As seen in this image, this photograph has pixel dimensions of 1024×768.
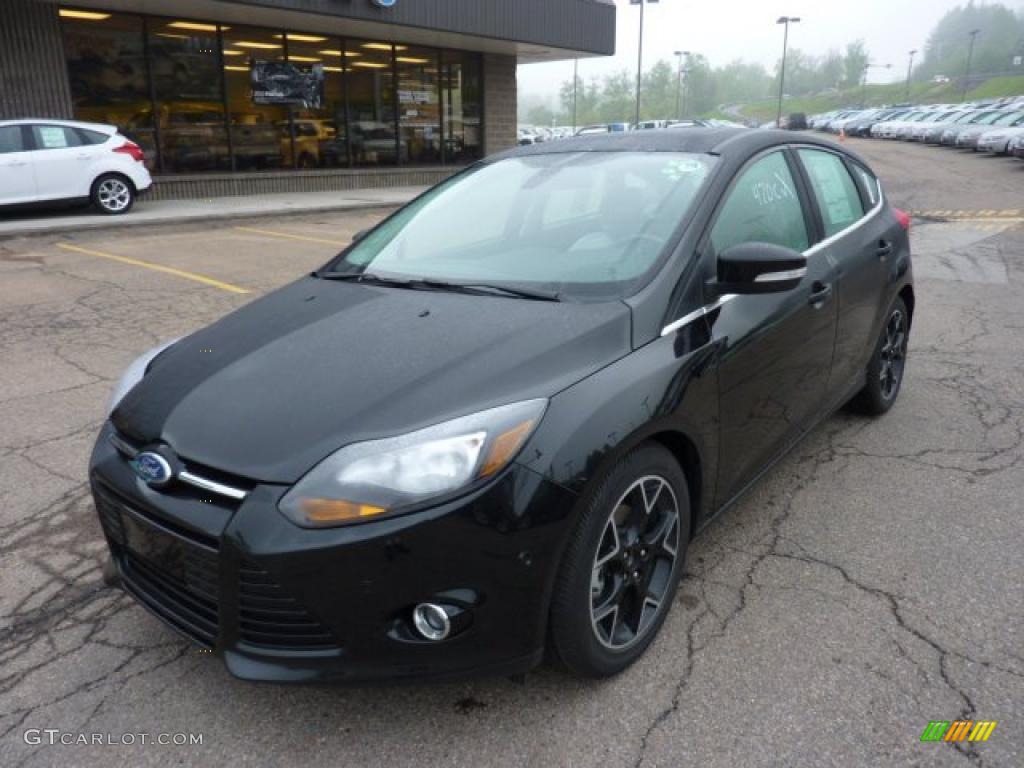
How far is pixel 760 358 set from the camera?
297cm

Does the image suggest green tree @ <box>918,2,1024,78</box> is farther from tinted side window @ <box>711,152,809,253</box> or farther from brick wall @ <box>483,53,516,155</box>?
tinted side window @ <box>711,152,809,253</box>

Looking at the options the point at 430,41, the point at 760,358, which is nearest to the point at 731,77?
the point at 430,41

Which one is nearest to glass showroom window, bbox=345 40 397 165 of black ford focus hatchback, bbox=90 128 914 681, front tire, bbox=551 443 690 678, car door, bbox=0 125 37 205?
car door, bbox=0 125 37 205

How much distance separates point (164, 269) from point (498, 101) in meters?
13.9

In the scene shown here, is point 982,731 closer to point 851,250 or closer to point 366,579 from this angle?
point 366,579

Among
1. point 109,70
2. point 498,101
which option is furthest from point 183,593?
point 498,101

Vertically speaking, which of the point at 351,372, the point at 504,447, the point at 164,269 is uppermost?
the point at 351,372

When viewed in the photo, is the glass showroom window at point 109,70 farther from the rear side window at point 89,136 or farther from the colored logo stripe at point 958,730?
the colored logo stripe at point 958,730

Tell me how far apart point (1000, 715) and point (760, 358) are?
4.34 feet

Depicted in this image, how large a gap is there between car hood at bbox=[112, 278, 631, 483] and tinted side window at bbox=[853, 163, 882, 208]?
97.7 inches

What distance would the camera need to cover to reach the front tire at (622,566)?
86.4 inches

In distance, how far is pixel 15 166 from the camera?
11945 mm

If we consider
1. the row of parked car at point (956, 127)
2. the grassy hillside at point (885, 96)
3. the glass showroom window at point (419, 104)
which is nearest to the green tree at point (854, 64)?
the grassy hillside at point (885, 96)

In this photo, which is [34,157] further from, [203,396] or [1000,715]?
[1000,715]
